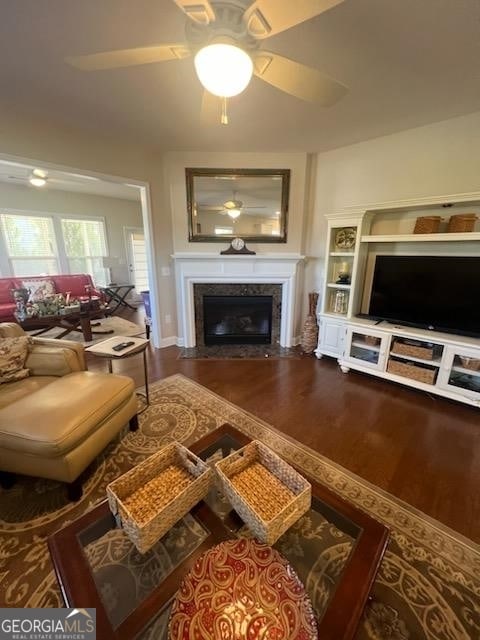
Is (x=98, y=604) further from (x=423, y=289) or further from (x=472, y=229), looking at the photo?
(x=472, y=229)

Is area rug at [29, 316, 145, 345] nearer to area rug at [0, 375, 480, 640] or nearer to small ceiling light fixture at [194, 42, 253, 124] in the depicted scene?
area rug at [0, 375, 480, 640]

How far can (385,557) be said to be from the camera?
1.23 meters

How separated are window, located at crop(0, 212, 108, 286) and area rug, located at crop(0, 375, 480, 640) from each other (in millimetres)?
5273

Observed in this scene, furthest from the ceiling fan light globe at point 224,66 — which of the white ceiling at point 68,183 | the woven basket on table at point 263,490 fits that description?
the white ceiling at point 68,183

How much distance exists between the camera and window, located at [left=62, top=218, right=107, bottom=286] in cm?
582

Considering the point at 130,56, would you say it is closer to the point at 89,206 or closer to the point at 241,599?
the point at 241,599

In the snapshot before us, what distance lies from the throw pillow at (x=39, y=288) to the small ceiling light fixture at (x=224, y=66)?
14.8ft

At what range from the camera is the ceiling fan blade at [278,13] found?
3.03ft

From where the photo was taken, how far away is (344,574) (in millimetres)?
A: 828

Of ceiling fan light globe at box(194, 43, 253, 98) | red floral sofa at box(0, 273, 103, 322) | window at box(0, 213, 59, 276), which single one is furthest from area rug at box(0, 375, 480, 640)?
window at box(0, 213, 59, 276)

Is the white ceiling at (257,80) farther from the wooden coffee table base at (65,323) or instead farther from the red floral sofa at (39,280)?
the red floral sofa at (39,280)

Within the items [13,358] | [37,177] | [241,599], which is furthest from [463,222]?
[37,177]

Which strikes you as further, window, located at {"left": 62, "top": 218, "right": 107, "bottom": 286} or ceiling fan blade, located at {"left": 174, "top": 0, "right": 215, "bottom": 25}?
window, located at {"left": 62, "top": 218, "right": 107, "bottom": 286}

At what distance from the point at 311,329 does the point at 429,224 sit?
168 centimetres
